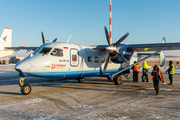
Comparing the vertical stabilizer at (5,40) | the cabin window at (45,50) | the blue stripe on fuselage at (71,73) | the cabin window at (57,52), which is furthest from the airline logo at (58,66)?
the vertical stabilizer at (5,40)

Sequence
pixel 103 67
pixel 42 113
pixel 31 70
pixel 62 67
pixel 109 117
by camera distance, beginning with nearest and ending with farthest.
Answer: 1. pixel 109 117
2. pixel 42 113
3. pixel 31 70
4. pixel 62 67
5. pixel 103 67

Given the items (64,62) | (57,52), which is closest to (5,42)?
(57,52)

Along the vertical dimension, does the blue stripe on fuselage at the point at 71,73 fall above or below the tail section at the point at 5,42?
below

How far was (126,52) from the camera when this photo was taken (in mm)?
12352

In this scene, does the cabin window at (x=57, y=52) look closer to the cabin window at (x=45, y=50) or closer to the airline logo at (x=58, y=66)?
the cabin window at (x=45, y=50)

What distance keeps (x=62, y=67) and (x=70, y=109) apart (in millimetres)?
4134

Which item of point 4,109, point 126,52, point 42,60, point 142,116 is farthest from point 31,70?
point 126,52

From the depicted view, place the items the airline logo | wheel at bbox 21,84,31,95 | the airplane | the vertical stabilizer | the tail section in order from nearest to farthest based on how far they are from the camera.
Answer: wheel at bbox 21,84,31,95, the airplane, the airline logo, the tail section, the vertical stabilizer

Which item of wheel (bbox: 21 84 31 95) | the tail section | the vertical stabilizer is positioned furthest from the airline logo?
the vertical stabilizer

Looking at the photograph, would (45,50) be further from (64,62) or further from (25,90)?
(25,90)

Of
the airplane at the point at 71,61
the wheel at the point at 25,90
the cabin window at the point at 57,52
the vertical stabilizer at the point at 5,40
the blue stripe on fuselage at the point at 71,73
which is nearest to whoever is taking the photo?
the wheel at the point at 25,90

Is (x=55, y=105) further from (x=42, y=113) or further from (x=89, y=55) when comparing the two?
(x=89, y=55)

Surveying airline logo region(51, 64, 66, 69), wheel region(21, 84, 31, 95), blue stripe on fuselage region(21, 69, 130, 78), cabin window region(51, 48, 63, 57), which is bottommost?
wheel region(21, 84, 31, 95)

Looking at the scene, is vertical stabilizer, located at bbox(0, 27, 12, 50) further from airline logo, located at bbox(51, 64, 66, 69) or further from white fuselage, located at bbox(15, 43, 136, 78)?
airline logo, located at bbox(51, 64, 66, 69)
